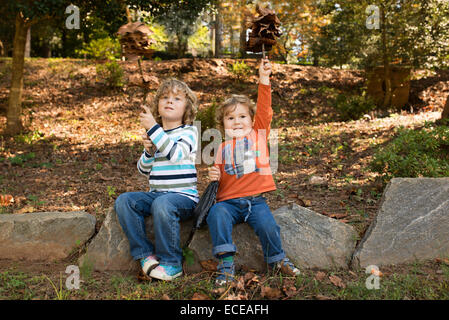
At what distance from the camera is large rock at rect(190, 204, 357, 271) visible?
9.81 feet

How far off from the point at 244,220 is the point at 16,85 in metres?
6.61

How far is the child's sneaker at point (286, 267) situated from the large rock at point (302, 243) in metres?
0.17

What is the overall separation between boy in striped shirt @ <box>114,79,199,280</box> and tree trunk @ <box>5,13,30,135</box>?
18.1 feet

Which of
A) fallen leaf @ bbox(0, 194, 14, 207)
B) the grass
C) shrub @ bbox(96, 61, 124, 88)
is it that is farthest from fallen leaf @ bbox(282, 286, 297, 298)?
shrub @ bbox(96, 61, 124, 88)

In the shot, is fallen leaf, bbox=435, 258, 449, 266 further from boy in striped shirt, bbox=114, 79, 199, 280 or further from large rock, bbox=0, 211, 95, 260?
large rock, bbox=0, 211, 95, 260

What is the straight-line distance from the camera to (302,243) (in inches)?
119

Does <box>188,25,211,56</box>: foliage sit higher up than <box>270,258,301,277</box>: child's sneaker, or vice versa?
<box>188,25,211,56</box>: foliage

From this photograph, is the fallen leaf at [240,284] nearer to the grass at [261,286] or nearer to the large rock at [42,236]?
the grass at [261,286]

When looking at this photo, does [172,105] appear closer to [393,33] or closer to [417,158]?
[417,158]

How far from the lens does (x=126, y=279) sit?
2.86 meters

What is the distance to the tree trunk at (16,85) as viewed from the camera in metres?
7.26

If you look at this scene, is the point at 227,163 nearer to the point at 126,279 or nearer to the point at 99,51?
the point at 126,279
